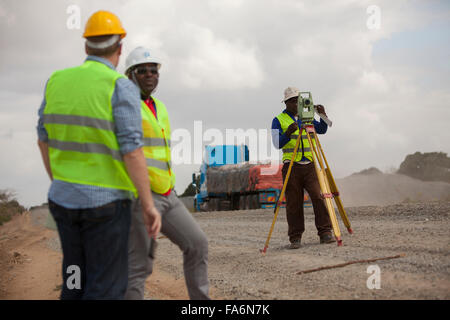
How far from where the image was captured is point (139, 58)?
386 cm

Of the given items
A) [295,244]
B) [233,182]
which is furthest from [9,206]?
[295,244]

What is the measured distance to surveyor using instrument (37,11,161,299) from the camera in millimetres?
2902

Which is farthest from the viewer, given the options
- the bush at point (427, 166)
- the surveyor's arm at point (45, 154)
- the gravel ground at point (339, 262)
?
the bush at point (427, 166)

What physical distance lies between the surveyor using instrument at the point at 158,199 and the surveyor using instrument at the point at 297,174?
4.09m

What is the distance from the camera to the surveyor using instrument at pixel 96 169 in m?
2.90

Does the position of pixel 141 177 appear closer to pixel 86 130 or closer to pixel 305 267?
pixel 86 130

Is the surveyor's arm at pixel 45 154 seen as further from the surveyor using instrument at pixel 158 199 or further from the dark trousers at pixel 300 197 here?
the dark trousers at pixel 300 197

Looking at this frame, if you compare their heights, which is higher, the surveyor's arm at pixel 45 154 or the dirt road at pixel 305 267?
the surveyor's arm at pixel 45 154

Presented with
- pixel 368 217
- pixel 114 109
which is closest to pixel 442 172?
pixel 368 217

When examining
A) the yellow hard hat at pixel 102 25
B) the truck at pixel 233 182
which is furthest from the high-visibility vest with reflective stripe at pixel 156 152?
the truck at pixel 233 182

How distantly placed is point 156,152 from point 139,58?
2.45 ft

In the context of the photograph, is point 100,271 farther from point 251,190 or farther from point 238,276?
point 251,190

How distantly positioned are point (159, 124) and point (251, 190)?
18.9 meters
